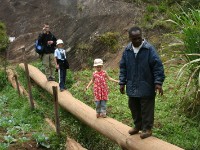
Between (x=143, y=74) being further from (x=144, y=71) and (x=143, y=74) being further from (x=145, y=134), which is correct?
(x=145, y=134)

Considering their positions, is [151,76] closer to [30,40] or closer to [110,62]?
[110,62]

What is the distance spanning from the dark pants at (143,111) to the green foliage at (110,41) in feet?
24.9

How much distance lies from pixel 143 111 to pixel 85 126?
2.65 meters

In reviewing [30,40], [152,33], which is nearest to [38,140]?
[152,33]

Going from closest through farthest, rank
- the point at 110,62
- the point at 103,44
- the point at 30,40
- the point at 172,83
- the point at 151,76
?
the point at 151,76 → the point at 172,83 → the point at 110,62 → the point at 103,44 → the point at 30,40

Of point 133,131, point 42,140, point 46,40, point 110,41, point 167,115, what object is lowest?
point 42,140

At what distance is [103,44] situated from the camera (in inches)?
531

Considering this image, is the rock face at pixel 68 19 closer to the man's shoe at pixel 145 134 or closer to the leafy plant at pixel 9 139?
the leafy plant at pixel 9 139

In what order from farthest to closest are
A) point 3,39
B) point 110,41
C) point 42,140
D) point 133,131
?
point 3,39 < point 110,41 < point 42,140 < point 133,131

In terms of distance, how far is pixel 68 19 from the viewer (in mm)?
16078

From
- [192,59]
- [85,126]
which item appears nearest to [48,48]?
[85,126]

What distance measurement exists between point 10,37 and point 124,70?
519 inches

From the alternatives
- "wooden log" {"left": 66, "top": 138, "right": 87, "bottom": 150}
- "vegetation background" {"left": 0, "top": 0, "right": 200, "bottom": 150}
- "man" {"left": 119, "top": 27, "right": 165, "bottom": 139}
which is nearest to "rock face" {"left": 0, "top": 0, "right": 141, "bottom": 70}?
"vegetation background" {"left": 0, "top": 0, "right": 200, "bottom": 150}

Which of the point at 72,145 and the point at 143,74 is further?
the point at 72,145
